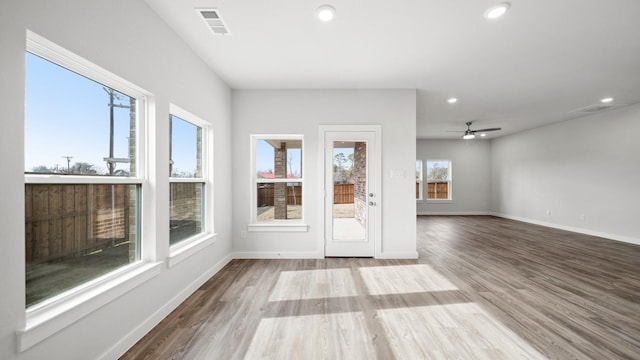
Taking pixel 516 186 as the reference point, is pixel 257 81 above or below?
Answer: above

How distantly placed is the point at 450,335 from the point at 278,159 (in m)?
3.17

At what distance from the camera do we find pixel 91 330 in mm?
1571

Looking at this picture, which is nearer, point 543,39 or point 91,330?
point 91,330

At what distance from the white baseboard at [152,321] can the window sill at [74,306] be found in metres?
0.35

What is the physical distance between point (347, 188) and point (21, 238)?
134 inches

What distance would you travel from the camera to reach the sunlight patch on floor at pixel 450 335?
1812 mm

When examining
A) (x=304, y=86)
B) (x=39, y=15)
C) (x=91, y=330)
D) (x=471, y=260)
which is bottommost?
(x=471, y=260)

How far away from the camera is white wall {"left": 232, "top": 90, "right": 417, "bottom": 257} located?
3.96m

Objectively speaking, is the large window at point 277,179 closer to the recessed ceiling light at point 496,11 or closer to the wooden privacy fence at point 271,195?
the wooden privacy fence at point 271,195

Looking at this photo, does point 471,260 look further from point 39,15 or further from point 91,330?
point 39,15

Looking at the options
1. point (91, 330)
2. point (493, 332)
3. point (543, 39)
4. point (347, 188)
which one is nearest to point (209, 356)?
point (91, 330)

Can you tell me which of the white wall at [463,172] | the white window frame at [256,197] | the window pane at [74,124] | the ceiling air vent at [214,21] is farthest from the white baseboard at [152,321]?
the white wall at [463,172]

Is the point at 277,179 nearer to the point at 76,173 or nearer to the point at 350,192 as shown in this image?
the point at 350,192

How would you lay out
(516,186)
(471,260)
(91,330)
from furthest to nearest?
(516,186) < (471,260) < (91,330)
